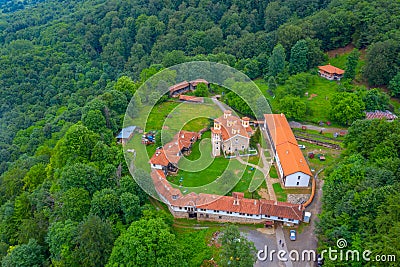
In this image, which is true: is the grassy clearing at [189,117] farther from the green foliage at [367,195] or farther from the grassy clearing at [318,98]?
the green foliage at [367,195]

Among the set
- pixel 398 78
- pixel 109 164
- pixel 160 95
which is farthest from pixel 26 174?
pixel 398 78

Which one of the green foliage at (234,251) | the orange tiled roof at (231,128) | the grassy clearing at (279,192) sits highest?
the orange tiled roof at (231,128)

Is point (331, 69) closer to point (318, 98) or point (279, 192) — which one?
point (318, 98)

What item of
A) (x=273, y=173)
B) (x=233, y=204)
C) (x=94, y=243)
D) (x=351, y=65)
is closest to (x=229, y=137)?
(x=273, y=173)

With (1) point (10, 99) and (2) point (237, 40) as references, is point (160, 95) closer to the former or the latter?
(2) point (237, 40)

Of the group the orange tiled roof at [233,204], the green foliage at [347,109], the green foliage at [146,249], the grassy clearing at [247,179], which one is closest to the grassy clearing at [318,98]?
the green foliage at [347,109]

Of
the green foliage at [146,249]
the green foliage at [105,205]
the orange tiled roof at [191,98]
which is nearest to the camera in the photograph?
the green foliage at [146,249]

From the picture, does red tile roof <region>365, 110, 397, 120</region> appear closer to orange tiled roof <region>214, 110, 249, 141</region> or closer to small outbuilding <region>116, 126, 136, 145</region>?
orange tiled roof <region>214, 110, 249, 141</region>
